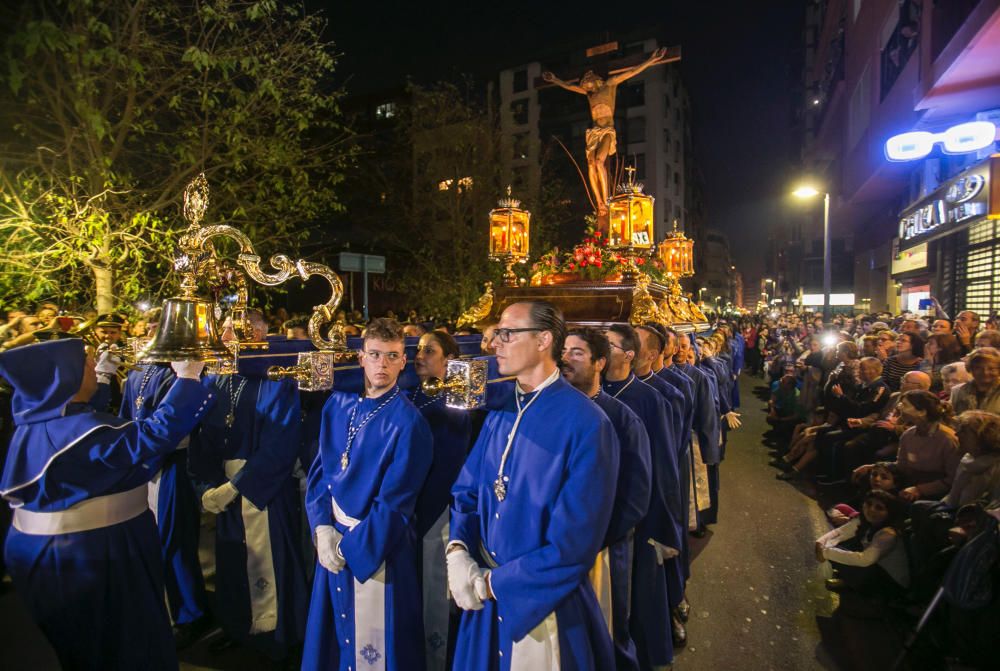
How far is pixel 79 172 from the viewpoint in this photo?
21.7 ft

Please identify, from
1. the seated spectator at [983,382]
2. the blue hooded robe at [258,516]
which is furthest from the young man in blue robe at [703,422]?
the blue hooded robe at [258,516]

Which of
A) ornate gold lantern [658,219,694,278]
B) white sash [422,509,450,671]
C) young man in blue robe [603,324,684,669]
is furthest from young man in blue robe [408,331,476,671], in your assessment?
ornate gold lantern [658,219,694,278]

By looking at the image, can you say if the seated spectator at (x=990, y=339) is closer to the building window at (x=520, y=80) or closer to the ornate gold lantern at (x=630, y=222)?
the ornate gold lantern at (x=630, y=222)

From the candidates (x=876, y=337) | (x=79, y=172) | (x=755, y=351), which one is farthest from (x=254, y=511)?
(x=755, y=351)

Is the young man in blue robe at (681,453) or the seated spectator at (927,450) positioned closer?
the young man in blue robe at (681,453)

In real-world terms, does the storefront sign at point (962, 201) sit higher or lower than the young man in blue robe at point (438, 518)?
higher

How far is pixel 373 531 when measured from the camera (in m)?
2.69

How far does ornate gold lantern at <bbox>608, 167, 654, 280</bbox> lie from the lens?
657 cm

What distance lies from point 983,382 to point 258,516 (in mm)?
6159

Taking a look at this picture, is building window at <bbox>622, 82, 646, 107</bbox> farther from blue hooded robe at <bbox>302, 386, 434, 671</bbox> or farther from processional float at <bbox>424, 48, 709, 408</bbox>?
blue hooded robe at <bbox>302, 386, 434, 671</bbox>

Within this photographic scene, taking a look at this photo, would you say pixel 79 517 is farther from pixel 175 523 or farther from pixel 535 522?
pixel 535 522

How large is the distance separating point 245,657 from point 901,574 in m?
4.88

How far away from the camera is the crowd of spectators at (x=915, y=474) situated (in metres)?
3.46

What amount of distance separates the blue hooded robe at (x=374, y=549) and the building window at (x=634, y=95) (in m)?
43.1
